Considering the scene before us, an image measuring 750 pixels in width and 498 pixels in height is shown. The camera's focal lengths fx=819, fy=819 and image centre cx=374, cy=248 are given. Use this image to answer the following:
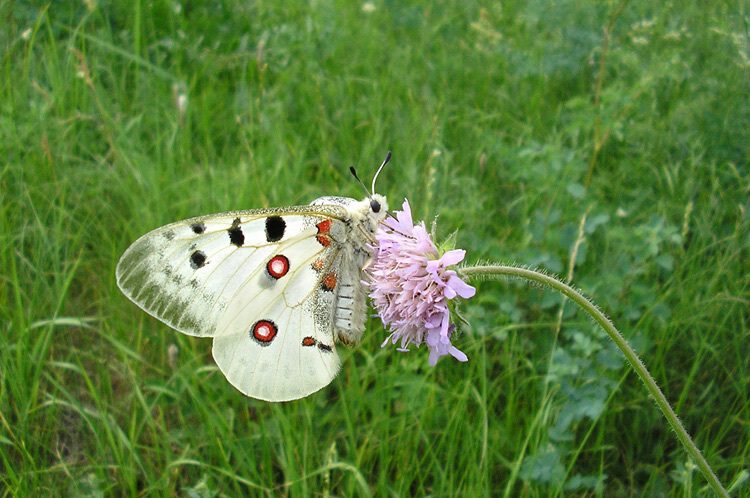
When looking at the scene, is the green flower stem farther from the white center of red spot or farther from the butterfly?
the white center of red spot

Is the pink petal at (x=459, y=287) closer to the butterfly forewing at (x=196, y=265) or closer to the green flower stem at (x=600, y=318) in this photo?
the green flower stem at (x=600, y=318)

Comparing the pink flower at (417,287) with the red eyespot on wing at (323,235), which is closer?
the pink flower at (417,287)

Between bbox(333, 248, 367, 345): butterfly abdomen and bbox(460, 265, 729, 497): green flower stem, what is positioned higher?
bbox(460, 265, 729, 497): green flower stem

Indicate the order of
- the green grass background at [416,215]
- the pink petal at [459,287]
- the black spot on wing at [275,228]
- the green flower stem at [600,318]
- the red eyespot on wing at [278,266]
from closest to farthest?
1. the green flower stem at [600,318]
2. the pink petal at [459,287]
3. the black spot on wing at [275,228]
4. the red eyespot on wing at [278,266]
5. the green grass background at [416,215]

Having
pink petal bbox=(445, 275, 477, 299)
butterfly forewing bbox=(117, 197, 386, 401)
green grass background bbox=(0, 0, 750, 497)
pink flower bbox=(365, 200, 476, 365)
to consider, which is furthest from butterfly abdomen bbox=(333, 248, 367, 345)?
pink petal bbox=(445, 275, 477, 299)

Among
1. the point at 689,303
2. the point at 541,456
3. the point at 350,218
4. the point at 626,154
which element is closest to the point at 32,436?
the point at 350,218

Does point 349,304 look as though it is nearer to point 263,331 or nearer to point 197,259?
point 263,331

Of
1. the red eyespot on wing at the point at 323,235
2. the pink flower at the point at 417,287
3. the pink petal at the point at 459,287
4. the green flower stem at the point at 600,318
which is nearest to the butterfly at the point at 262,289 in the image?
the red eyespot on wing at the point at 323,235
